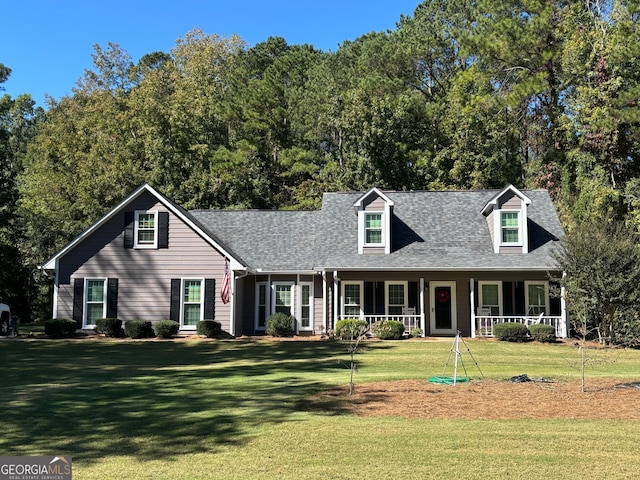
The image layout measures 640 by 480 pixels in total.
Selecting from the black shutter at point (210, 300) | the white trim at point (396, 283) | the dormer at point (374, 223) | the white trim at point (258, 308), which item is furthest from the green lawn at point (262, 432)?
the dormer at point (374, 223)

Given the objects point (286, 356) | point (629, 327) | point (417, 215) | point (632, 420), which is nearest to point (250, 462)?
point (632, 420)

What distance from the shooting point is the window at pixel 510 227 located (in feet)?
85.5

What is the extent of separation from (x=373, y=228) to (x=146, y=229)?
9854 millimetres

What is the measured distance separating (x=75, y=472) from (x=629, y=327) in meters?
20.8

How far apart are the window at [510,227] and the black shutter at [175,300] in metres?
14.1

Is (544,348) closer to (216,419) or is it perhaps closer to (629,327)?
(629,327)

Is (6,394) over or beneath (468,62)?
beneath

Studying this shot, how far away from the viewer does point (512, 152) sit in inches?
1606

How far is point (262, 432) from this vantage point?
27.1ft

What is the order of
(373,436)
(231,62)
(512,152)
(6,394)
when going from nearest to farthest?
(373,436), (6,394), (512,152), (231,62)

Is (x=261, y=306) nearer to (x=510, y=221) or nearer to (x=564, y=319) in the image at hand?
(x=510, y=221)

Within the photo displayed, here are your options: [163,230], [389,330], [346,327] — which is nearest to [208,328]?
[163,230]

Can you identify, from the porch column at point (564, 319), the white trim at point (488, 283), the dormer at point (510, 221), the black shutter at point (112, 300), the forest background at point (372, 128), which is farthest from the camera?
the forest background at point (372, 128)

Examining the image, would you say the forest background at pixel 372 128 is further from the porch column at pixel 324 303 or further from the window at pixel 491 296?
the porch column at pixel 324 303
